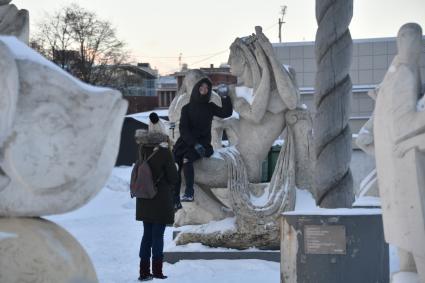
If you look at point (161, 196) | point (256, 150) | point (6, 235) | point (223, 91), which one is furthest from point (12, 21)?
point (256, 150)

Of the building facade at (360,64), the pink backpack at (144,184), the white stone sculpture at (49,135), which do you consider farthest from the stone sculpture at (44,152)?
the building facade at (360,64)

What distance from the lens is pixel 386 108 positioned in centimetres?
489

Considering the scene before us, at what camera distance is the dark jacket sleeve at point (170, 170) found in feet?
27.8

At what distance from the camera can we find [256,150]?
9836 millimetres

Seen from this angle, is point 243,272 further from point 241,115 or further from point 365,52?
point 365,52

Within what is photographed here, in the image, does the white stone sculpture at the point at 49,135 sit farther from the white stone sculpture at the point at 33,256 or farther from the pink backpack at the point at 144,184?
the pink backpack at the point at 144,184

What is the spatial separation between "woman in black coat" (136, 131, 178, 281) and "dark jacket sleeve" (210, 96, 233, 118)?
3.63 feet

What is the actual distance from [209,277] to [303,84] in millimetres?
16398

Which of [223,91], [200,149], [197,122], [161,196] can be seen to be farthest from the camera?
[223,91]

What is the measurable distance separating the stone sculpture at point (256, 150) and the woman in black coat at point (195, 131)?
0.70ft

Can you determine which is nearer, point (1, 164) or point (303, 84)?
point (1, 164)

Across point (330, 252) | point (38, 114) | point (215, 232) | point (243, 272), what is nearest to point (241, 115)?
point (215, 232)

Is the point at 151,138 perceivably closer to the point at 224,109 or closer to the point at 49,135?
the point at 224,109

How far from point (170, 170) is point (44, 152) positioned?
5972 mm
